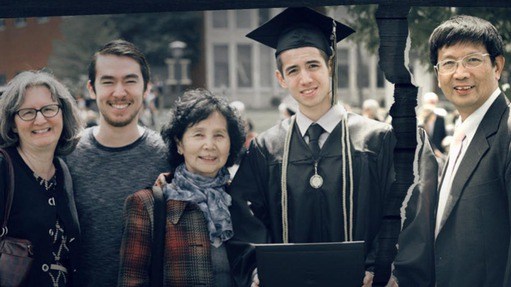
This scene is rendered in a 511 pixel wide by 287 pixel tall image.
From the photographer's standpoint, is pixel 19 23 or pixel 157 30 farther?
pixel 157 30

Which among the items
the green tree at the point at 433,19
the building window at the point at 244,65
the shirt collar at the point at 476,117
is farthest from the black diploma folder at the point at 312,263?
the building window at the point at 244,65

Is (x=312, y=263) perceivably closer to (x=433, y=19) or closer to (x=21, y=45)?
(x=21, y=45)

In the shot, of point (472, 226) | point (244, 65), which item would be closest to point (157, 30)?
point (244, 65)

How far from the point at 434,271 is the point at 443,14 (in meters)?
3.55

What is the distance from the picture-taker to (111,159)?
147 inches

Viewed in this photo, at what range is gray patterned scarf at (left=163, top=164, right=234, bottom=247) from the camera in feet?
11.0

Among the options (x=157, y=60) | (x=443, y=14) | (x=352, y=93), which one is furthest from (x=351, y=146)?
(x=352, y=93)

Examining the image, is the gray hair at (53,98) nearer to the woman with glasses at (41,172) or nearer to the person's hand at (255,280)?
the woman with glasses at (41,172)

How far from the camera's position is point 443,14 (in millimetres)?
6355

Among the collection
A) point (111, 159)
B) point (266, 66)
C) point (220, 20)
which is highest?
point (220, 20)

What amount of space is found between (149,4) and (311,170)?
3.35 feet

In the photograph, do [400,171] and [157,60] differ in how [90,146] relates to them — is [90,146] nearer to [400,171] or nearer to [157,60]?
[400,171]

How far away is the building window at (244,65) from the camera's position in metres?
49.8

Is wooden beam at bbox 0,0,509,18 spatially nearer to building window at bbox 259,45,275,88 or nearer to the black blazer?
the black blazer
